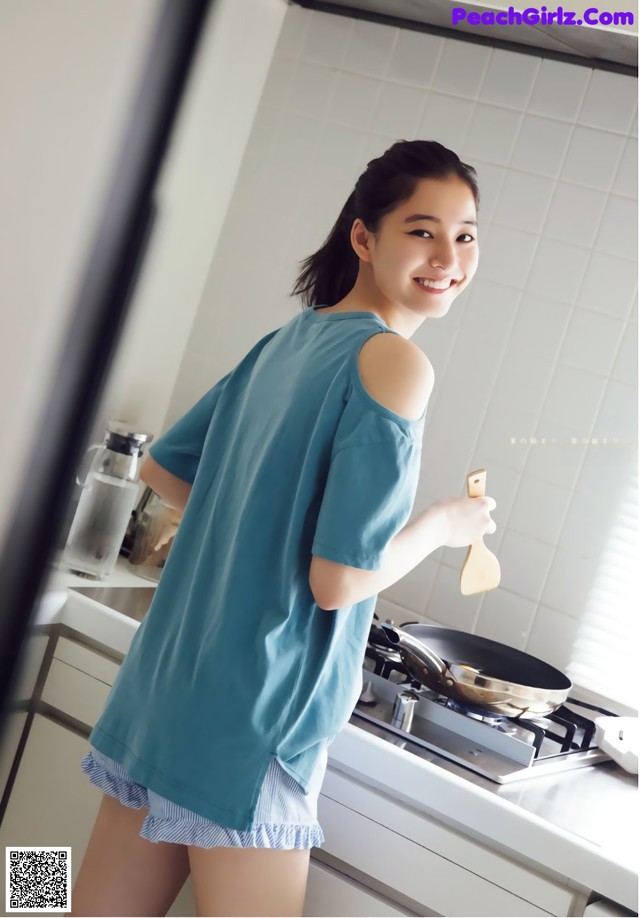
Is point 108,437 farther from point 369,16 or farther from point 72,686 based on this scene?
point 369,16

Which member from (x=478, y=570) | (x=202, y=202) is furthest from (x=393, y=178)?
(x=202, y=202)

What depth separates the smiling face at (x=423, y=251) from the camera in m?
0.99

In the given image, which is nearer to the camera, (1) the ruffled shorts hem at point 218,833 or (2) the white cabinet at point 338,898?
(1) the ruffled shorts hem at point 218,833

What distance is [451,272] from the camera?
1000mm

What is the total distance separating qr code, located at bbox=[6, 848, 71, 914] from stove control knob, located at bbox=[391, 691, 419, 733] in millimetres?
452

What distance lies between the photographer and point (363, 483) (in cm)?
86

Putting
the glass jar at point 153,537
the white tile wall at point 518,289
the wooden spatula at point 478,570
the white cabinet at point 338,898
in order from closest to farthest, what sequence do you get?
the white cabinet at point 338,898, the wooden spatula at point 478,570, the white tile wall at point 518,289, the glass jar at point 153,537

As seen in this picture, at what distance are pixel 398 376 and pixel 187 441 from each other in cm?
40

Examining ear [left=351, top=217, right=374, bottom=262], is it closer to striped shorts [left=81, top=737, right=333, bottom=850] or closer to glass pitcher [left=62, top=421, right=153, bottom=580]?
striped shorts [left=81, top=737, right=333, bottom=850]

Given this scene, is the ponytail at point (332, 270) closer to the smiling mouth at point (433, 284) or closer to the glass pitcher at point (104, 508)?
the smiling mouth at point (433, 284)

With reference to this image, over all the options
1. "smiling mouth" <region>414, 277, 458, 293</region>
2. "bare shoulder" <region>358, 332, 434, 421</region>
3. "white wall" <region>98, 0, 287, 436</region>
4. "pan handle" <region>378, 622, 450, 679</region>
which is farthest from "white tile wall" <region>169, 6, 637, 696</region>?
"bare shoulder" <region>358, 332, 434, 421</region>

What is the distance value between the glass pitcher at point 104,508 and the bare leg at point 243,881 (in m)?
0.69

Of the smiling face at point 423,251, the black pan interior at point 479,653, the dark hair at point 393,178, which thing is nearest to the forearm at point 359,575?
the smiling face at point 423,251

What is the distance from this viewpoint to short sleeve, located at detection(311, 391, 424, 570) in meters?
0.86
